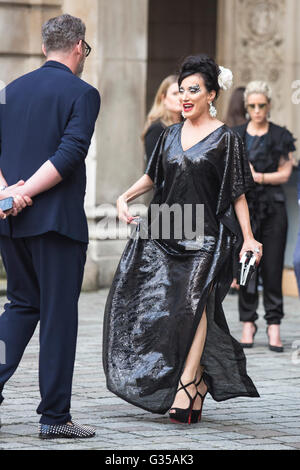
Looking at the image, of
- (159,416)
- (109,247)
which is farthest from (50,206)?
(109,247)

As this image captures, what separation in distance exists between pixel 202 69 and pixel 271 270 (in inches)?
121

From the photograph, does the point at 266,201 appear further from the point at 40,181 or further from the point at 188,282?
the point at 40,181

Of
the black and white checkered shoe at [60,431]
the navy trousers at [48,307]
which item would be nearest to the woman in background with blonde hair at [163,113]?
the navy trousers at [48,307]

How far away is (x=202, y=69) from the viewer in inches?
267

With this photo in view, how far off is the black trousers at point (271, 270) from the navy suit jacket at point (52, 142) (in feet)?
12.0

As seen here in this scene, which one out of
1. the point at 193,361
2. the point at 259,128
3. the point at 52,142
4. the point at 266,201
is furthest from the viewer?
the point at 259,128

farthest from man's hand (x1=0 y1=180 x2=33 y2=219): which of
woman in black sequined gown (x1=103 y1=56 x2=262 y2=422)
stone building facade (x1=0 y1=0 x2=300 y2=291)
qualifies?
stone building facade (x1=0 y1=0 x2=300 y2=291)

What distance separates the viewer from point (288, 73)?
43.0 ft

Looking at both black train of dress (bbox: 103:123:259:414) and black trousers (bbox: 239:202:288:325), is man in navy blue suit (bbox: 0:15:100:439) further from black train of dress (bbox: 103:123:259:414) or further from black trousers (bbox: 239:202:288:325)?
black trousers (bbox: 239:202:288:325)

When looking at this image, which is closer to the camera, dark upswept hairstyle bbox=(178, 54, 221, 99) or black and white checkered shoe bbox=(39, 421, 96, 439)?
black and white checkered shoe bbox=(39, 421, 96, 439)

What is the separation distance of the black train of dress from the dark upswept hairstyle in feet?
0.90

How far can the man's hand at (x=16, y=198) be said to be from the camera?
5836 millimetres

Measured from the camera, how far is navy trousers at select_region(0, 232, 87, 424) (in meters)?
5.96
